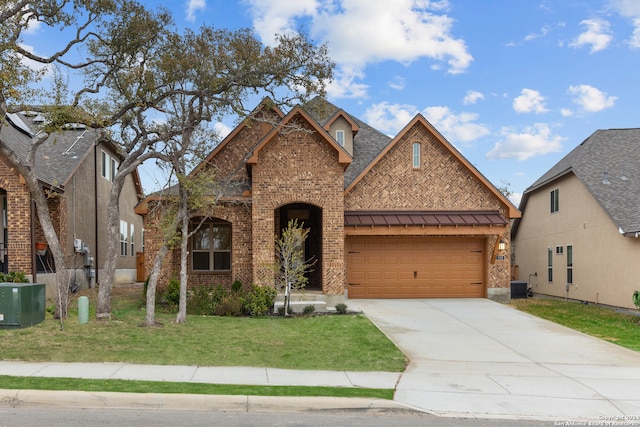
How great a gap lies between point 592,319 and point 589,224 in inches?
210

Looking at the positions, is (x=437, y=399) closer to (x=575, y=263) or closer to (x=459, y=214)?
(x=459, y=214)

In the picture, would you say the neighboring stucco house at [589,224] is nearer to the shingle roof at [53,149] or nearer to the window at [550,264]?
the window at [550,264]

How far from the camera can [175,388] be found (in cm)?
768

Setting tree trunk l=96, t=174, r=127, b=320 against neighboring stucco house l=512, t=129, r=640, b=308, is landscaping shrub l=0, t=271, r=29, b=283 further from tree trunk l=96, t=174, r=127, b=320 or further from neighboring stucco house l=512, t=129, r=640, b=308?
neighboring stucco house l=512, t=129, r=640, b=308

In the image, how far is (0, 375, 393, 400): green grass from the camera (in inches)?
296

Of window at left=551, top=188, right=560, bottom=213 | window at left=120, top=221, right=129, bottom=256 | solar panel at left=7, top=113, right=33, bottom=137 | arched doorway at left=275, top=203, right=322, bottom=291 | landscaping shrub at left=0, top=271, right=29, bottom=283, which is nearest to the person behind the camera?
landscaping shrub at left=0, top=271, right=29, bottom=283

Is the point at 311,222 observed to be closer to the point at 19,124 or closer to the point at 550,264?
the point at 550,264

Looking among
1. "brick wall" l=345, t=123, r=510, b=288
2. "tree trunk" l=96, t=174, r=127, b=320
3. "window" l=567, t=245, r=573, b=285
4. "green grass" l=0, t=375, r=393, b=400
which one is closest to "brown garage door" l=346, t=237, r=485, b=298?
"brick wall" l=345, t=123, r=510, b=288

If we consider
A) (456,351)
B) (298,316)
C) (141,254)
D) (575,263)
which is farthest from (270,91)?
(141,254)

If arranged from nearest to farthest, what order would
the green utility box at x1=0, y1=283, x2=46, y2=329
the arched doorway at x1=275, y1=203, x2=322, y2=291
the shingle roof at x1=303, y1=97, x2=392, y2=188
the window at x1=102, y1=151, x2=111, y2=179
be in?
the green utility box at x1=0, y1=283, x2=46, y2=329 < the arched doorway at x1=275, y1=203, x2=322, y2=291 < the shingle roof at x1=303, y1=97, x2=392, y2=188 < the window at x1=102, y1=151, x2=111, y2=179

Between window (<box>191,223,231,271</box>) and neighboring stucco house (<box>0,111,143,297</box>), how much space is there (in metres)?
4.87

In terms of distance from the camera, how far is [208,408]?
281 inches

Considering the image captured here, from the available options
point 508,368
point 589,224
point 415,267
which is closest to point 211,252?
point 415,267

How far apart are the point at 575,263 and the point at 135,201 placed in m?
23.2
